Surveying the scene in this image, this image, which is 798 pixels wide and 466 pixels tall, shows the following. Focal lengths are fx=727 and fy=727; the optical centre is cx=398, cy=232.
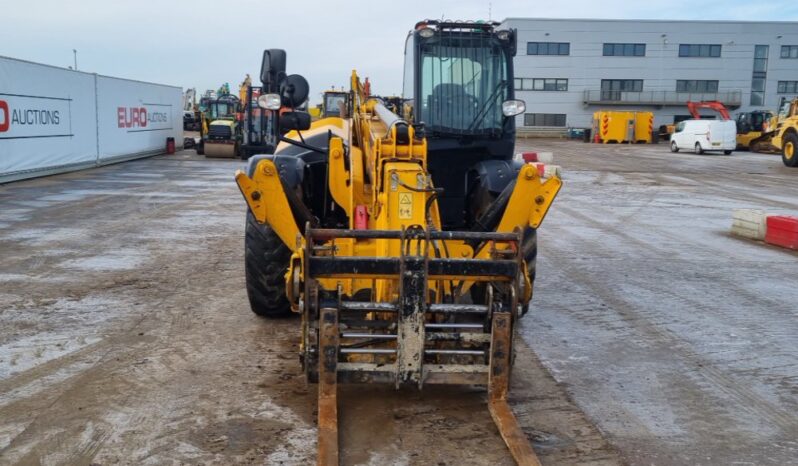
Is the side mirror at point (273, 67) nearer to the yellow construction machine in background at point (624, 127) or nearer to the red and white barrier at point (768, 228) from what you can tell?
the red and white barrier at point (768, 228)

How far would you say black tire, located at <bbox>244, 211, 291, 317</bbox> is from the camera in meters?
6.46

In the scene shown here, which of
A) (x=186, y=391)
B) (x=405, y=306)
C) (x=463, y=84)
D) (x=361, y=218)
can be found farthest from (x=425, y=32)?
(x=186, y=391)

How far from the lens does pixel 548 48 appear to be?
187 ft

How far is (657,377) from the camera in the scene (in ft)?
18.2

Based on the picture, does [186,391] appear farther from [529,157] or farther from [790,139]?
[790,139]

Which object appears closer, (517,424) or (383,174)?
(517,424)

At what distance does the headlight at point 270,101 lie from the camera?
5403 mm

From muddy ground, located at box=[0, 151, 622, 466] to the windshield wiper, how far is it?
6.45 ft

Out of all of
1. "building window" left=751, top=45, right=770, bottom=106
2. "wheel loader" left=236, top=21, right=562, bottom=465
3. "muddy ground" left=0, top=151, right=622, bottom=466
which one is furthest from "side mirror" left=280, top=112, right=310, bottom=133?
"building window" left=751, top=45, right=770, bottom=106

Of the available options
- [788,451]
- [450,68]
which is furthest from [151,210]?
[788,451]

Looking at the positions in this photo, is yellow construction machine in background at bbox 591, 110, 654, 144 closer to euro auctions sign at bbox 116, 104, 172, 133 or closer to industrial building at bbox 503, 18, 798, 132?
industrial building at bbox 503, 18, 798, 132

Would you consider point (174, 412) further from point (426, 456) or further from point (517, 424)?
point (517, 424)

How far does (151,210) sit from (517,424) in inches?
436

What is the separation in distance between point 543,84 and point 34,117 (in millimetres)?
44240
